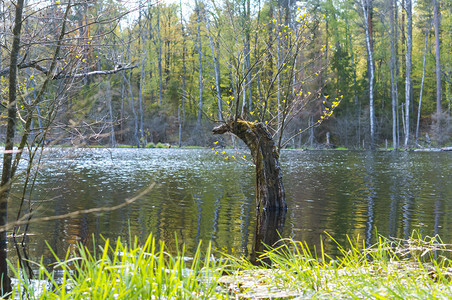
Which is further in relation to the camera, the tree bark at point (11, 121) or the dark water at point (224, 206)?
the dark water at point (224, 206)

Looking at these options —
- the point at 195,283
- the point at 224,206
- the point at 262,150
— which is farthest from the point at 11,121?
the point at 224,206

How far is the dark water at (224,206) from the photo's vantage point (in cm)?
677

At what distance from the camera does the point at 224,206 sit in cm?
990

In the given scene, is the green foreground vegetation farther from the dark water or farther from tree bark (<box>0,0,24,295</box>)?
tree bark (<box>0,0,24,295</box>)

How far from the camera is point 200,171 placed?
18156 mm

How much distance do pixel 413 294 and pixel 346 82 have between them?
140 feet

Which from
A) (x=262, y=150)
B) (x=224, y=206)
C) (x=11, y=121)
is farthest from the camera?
(x=224, y=206)

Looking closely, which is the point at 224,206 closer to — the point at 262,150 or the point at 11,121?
the point at 262,150

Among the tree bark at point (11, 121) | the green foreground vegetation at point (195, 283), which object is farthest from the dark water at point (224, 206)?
the green foreground vegetation at point (195, 283)

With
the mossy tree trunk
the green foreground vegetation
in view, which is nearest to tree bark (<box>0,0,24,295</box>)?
the green foreground vegetation

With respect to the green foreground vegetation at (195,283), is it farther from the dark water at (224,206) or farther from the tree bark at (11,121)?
the tree bark at (11,121)

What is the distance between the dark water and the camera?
6.77 meters

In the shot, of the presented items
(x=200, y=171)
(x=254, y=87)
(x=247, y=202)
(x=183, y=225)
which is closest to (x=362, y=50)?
(x=254, y=87)

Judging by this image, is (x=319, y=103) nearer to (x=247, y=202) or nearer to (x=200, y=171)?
(x=200, y=171)
